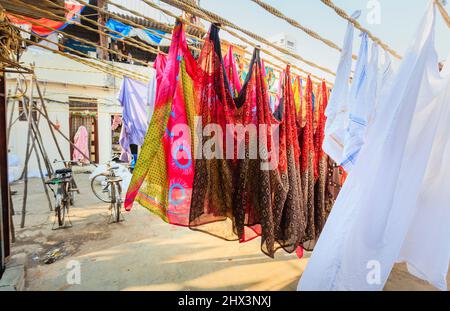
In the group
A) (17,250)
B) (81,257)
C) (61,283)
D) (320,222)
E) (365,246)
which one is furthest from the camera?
(17,250)

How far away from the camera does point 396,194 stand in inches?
56.6

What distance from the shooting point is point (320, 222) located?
2.16 m

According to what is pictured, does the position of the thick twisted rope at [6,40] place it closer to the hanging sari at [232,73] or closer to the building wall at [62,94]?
the hanging sari at [232,73]

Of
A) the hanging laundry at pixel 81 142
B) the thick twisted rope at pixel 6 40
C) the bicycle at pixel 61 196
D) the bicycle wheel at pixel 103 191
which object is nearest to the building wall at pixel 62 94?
the hanging laundry at pixel 81 142

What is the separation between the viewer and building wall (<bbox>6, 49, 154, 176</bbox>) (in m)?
8.53

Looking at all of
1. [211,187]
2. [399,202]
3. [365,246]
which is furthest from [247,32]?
[365,246]

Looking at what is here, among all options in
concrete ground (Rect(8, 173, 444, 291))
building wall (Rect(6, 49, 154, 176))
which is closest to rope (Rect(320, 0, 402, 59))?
concrete ground (Rect(8, 173, 444, 291))

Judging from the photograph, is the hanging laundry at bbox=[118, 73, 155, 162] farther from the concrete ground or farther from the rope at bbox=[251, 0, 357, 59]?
the rope at bbox=[251, 0, 357, 59]

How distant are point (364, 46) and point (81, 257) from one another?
4.10 m

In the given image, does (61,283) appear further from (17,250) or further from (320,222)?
(320,222)

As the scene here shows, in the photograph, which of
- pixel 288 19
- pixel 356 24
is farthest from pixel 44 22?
pixel 356 24

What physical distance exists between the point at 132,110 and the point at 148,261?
7.90 feet

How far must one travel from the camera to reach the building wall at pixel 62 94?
8531mm

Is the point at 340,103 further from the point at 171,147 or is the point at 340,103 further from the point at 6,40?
the point at 6,40
